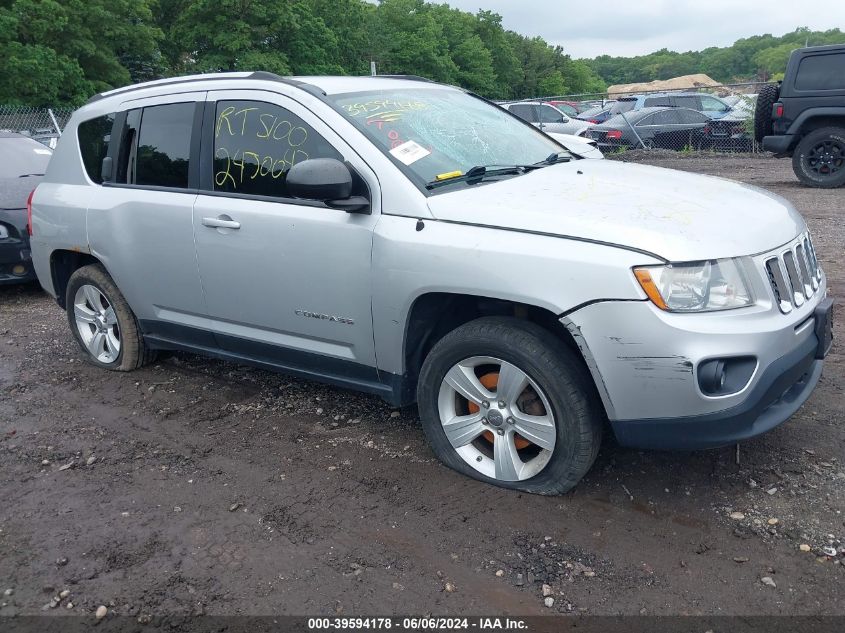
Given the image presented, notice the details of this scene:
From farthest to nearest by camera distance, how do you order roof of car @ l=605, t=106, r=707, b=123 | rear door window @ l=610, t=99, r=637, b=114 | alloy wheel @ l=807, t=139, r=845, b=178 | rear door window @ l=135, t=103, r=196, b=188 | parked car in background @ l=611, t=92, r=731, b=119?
rear door window @ l=610, t=99, r=637, b=114 → parked car in background @ l=611, t=92, r=731, b=119 → roof of car @ l=605, t=106, r=707, b=123 → alloy wheel @ l=807, t=139, r=845, b=178 → rear door window @ l=135, t=103, r=196, b=188

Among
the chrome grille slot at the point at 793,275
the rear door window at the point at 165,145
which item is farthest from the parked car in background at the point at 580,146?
the rear door window at the point at 165,145

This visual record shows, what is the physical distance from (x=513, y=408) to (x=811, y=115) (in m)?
10.8

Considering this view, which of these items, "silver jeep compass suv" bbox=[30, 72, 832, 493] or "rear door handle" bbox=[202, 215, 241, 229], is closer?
"silver jeep compass suv" bbox=[30, 72, 832, 493]

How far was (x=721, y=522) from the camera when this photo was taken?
316 cm

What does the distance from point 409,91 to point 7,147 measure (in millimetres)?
6377

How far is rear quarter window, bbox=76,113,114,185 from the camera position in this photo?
4.89 metres

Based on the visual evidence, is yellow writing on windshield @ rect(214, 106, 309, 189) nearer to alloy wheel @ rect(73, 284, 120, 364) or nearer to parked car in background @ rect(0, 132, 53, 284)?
alloy wheel @ rect(73, 284, 120, 364)

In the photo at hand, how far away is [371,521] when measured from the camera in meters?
3.33

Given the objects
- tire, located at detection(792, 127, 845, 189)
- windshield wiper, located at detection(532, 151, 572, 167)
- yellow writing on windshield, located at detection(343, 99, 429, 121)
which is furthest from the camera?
tire, located at detection(792, 127, 845, 189)

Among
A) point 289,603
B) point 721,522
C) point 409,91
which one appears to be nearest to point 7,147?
point 409,91

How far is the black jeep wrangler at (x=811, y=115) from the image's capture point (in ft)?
38.3

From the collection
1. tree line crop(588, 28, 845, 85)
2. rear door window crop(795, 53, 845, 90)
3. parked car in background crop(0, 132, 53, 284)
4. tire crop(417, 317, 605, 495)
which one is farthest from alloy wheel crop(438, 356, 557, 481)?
tree line crop(588, 28, 845, 85)

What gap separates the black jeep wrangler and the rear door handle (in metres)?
10.7

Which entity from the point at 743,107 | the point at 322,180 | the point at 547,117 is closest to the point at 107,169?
the point at 322,180
